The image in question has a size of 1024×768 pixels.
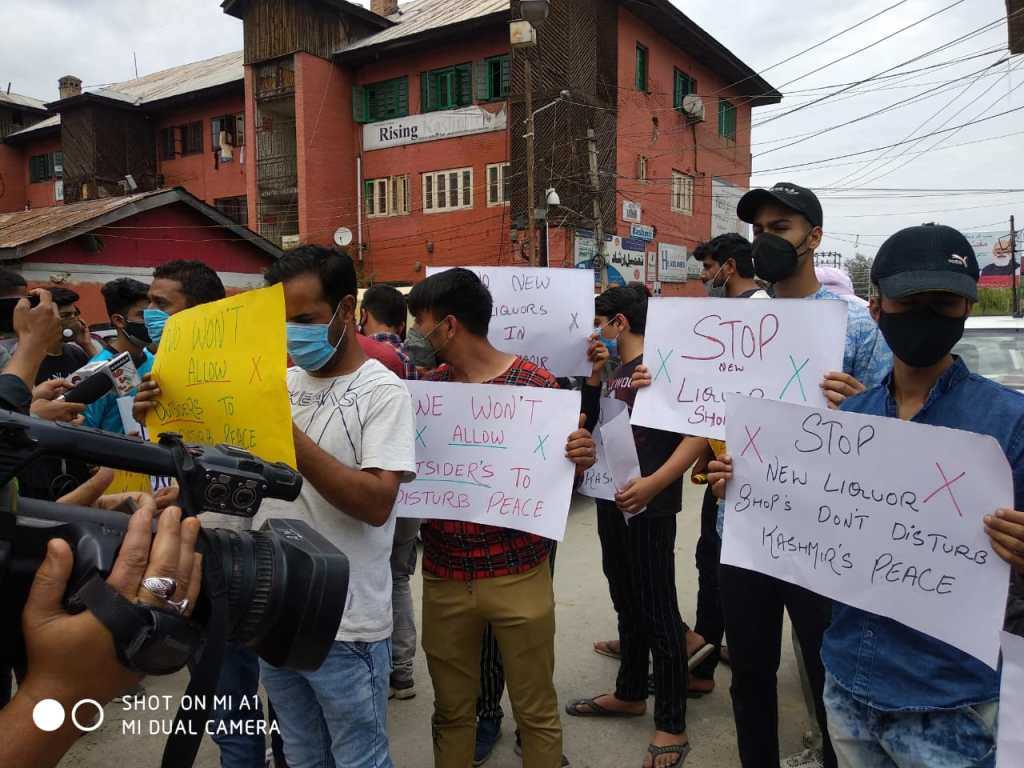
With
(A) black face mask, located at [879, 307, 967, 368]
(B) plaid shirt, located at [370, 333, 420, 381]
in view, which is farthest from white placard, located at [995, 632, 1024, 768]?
(B) plaid shirt, located at [370, 333, 420, 381]

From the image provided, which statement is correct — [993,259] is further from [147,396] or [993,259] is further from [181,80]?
[147,396]

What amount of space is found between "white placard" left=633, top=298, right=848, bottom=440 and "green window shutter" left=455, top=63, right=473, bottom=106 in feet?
69.9

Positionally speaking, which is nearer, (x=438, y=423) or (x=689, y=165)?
(x=438, y=423)

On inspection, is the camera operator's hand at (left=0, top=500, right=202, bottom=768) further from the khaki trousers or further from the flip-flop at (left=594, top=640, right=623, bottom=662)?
the flip-flop at (left=594, top=640, right=623, bottom=662)

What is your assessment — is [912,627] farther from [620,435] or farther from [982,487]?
[620,435]

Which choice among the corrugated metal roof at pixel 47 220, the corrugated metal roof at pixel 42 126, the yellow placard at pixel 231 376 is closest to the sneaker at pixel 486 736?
the yellow placard at pixel 231 376

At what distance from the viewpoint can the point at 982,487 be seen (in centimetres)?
141

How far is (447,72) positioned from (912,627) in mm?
23473

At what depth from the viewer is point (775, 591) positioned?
2268mm

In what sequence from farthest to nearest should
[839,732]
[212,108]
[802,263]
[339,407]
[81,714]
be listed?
1. [212,108]
2. [802,263]
3. [339,407]
4. [839,732]
5. [81,714]

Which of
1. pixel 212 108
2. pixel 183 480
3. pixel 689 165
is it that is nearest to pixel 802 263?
pixel 183 480

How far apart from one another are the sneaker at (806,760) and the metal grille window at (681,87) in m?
24.7

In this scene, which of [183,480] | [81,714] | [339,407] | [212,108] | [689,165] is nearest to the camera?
[81,714]

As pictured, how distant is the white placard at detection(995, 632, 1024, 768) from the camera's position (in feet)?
4.28
